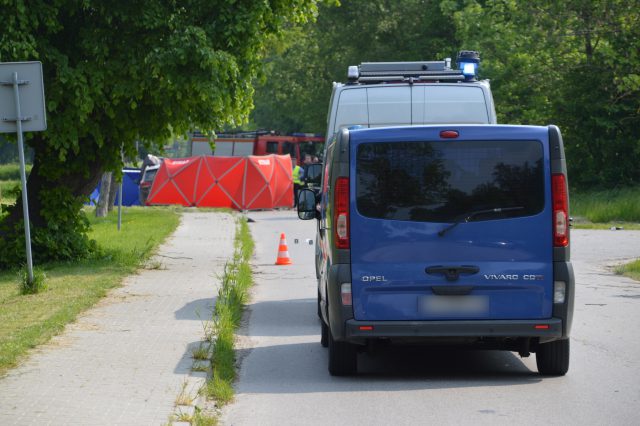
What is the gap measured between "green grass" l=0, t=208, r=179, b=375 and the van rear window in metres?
3.25

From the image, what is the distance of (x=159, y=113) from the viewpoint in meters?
17.5

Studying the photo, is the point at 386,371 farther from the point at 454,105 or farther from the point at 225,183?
the point at 225,183

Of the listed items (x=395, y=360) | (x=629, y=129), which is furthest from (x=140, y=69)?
(x=629, y=129)

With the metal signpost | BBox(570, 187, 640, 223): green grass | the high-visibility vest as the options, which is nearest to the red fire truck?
the high-visibility vest

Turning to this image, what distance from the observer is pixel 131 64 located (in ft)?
53.5

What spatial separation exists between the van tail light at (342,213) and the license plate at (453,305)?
29.2 inches

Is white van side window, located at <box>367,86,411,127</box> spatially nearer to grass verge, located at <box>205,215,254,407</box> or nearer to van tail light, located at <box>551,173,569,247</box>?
grass verge, located at <box>205,215,254,407</box>

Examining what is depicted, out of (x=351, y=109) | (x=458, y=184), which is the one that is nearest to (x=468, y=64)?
(x=351, y=109)

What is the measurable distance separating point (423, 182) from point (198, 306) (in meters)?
5.11

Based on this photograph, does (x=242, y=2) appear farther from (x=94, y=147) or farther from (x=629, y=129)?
(x=629, y=129)

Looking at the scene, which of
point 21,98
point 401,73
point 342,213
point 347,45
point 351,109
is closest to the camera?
point 342,213

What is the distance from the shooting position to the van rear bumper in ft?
29.0

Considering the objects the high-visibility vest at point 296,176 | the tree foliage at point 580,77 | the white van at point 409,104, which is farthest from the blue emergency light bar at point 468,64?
the high-visibility vest at point 296,176

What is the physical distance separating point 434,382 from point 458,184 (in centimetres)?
159
